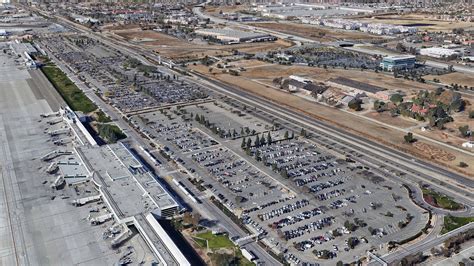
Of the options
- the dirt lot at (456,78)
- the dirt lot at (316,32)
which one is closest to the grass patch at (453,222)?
the dirt lot at (456,78)

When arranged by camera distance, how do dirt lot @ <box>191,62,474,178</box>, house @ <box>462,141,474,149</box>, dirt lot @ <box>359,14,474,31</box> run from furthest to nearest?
dirt lot @ <box>359,14,474,31</box> < house @ <box>462,141,474,149</box> < dirt lot @ <box>191,62,474,178</box>

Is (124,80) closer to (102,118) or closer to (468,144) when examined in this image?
(102,118)

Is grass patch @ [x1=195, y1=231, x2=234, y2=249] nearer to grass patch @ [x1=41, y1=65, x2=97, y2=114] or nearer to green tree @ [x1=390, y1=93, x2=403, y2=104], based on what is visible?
grass patch @ [x1=41, y1=65, x2=97, y2=114]

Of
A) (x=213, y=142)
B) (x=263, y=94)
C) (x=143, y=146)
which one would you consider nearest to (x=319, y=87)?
(x=263, y=94)

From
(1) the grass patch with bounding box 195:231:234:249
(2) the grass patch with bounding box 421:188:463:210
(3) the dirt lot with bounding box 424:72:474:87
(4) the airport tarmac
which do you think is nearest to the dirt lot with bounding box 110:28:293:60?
(3) the dirt lot with bounding box 424:72:474:87

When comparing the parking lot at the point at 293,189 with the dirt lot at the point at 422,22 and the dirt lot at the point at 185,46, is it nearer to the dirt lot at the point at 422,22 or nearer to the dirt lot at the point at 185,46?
the dirt lot at the point at 185,46

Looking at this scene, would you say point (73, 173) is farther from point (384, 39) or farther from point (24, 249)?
point (384, 39)

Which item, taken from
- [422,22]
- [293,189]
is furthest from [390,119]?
[422,22]
